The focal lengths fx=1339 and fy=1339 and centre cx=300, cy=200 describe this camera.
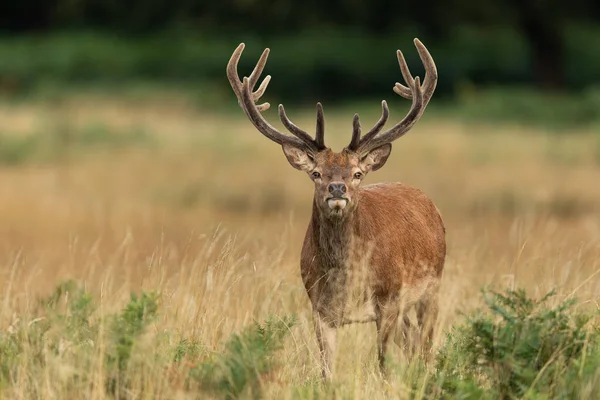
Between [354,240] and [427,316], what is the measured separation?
3.51 ft

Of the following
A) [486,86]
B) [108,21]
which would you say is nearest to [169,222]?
[486,86]

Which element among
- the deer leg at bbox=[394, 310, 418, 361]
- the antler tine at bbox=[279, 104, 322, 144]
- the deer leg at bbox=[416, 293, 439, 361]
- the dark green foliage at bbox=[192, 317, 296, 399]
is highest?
the antler tine at bbox=[279, 104, 322, 144]

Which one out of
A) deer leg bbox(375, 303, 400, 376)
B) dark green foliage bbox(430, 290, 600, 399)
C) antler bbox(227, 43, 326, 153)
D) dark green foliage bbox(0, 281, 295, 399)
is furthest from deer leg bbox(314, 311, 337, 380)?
antler bbox(227, 43, 326, 153)

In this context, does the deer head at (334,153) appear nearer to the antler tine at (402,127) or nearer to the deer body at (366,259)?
the antler tine at (402,127)

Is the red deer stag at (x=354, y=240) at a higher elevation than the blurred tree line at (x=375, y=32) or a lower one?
lower

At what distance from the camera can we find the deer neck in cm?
754

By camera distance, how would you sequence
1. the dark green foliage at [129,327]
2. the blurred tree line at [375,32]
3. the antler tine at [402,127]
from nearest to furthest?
the dark green foliage at [129,327]
the antler tine at [402,127]
the blurred tree line at [375,32]

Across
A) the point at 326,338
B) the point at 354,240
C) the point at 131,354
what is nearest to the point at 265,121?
the point at 354,240

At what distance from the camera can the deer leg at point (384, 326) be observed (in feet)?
24.3

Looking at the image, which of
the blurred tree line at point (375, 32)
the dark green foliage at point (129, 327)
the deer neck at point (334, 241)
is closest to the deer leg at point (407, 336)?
the deer neck at point (334, 241)

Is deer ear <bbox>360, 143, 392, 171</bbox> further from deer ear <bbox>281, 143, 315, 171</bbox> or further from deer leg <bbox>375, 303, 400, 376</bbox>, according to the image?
deer leg <bbox>375, 303, 400, 376</bbox>

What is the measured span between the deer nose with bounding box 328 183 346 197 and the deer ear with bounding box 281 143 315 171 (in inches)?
14.0

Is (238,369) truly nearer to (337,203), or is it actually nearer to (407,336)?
(337,203)

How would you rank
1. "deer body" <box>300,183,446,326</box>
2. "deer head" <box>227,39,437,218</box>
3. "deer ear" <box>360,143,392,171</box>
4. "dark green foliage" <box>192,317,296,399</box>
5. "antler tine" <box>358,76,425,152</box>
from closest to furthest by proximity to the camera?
"dark green foliage" <box>192,317,296,399</box>, "deer head" <box>227,39,437,218</box>, "deer body" <box>300,183,446,326</box>, "deer ear" <box>360,143,392,171</box>, "antler tine" <box>358,76,425,152</box>
